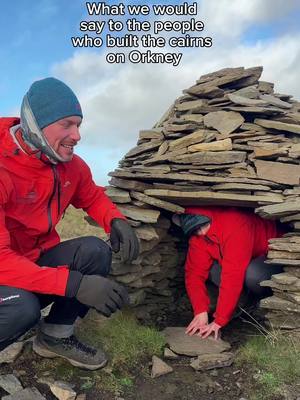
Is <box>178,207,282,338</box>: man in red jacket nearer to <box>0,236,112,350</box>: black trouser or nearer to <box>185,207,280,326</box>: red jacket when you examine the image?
<box>185,207,280,326</box>: red jacket

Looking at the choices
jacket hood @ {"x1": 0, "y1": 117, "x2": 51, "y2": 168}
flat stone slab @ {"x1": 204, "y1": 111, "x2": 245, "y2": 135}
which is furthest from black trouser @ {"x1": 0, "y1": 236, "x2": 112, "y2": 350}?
flat stone slab @ {"x1": 204, "y1": 111, "x2": 245, "y2": 135}

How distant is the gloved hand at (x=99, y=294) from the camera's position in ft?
12.1

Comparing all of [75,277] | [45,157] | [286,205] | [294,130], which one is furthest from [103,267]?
[294,130]

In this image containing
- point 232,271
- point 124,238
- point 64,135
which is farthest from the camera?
point 232,271

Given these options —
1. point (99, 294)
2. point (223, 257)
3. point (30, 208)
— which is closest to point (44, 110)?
point (30, 208)

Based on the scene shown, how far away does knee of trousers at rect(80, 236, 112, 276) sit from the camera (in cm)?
437

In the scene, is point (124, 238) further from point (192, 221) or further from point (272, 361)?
point (272, 361)

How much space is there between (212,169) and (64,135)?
2.08 metres

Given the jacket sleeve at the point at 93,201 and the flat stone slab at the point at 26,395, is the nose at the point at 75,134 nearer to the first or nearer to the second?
the jacket sleeve at the point at 93,201

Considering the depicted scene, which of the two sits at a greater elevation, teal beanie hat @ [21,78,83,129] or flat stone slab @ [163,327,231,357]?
teal beanie hat @ [21,78,83,129]

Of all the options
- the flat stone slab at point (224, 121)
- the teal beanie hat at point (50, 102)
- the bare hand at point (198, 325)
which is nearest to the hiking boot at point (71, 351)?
the bare hand at point (198, 325)

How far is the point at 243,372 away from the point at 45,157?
2.67 m

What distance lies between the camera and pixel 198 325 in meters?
5.37

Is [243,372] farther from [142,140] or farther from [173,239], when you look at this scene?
[142,140]
